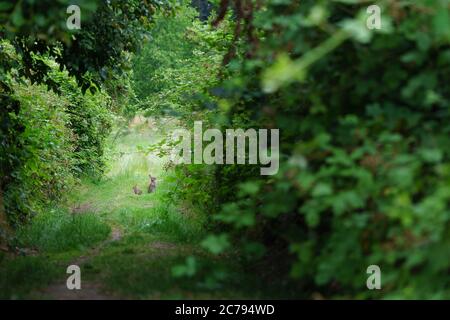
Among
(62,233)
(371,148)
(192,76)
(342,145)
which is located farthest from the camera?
(192,76)

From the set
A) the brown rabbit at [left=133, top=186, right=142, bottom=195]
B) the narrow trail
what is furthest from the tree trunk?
the brown rabbit at [left=133, top=186, right=142, bottom=195]

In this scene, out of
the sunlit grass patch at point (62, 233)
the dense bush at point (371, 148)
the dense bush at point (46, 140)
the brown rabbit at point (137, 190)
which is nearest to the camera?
the dense bush at point (371, 148)

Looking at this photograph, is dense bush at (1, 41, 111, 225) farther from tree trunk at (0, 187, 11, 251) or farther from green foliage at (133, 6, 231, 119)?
green foliage at (133, 6, 231, 119)

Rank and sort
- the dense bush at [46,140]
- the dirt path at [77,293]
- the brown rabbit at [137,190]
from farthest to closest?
the brown rabbit at [137,190] → the dense bush at [46,140] → the dirt path at [77,293]

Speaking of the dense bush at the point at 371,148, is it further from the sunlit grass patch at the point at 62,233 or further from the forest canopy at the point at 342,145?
the sunlit grass patch at the point at 62,233

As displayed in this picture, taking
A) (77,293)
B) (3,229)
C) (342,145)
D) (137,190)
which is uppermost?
(137,190)

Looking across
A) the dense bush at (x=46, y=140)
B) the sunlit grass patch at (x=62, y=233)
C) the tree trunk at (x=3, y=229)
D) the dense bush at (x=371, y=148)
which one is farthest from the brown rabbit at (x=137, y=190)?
the dense bush at (x=371, y=148)

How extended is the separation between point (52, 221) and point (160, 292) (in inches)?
240

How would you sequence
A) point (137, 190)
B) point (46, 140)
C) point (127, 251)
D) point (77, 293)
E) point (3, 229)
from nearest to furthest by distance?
1. point (77, 293)
2. point (127, 251)
3. point (3, 229)
4. point (46, 140)
5. point (137, 190)

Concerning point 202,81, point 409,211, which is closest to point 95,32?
point 202,81

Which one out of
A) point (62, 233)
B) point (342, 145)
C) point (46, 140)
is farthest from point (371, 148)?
point (46, 140)

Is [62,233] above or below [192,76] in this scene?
below

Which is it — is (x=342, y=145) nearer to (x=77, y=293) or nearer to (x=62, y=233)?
(x=77, y=293)

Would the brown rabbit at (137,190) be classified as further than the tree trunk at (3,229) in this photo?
Yes
